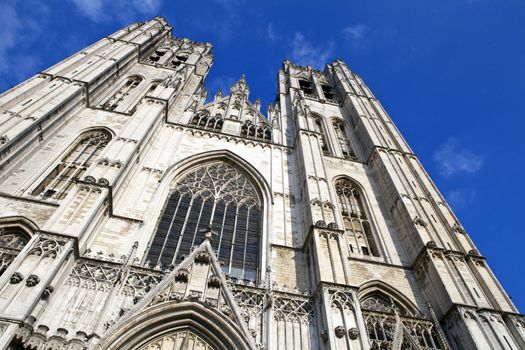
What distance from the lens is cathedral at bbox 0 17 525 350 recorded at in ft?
27.2

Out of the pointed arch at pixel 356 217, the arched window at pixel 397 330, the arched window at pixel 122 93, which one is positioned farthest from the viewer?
the arched window at pixel 122 93

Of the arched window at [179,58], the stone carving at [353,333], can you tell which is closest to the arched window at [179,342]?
the stone carving at [353,333]

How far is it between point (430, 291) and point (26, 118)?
1346cm

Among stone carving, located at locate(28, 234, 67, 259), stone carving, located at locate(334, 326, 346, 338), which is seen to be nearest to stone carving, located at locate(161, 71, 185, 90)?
stone carving, located at locate(28, 234, 67, 259)

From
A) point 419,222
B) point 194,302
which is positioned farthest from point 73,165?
point 419,222

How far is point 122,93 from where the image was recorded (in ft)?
64.4

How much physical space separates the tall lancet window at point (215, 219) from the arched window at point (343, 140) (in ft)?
20.4

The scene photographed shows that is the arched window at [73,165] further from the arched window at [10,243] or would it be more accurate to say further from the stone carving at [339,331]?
the stone carving at [339,331]

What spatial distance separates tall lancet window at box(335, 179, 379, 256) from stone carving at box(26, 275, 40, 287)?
909cm

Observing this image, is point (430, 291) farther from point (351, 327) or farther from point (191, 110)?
point (191, 110)

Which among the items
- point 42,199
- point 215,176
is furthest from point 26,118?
point 215,176

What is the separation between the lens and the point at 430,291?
36.2 feet

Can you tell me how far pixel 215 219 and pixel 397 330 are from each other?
21.1ft

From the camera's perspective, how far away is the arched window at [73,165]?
39.8 feet
